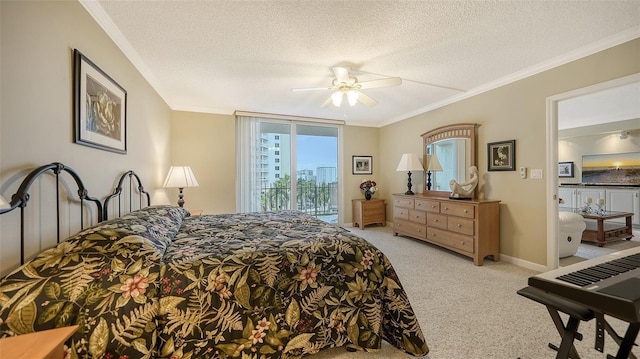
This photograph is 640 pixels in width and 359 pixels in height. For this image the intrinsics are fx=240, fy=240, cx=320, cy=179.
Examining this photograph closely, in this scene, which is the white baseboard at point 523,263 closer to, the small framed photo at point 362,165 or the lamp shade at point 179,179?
the small framed photo at point 362,165

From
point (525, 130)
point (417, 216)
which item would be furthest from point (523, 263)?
point (525, 130)

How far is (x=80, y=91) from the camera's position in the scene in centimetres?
159

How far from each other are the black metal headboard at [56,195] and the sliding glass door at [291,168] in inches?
113

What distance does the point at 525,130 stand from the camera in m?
3.04

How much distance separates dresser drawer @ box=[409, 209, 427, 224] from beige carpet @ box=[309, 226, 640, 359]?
2.72 feet

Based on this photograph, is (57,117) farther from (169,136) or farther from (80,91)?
(169,136)

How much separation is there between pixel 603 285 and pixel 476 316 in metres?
1.32

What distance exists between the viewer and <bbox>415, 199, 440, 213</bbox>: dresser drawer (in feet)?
12.3

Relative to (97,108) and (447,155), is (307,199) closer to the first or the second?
(447,155)

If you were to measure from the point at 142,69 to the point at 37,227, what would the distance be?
213 centimetres

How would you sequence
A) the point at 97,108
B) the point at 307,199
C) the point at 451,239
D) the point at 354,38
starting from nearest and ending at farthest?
1. the point at 97,108
2. the point at 354,38
3. the point at 451,239
4. the point at 307,199

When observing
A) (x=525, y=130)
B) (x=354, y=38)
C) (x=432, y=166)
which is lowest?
(x=432, y=166)

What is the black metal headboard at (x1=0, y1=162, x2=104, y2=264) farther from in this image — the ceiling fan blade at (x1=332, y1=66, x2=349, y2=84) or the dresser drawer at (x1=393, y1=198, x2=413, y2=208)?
the dresser drawer at (x1=393, y1=198, x2=413, y2=208)

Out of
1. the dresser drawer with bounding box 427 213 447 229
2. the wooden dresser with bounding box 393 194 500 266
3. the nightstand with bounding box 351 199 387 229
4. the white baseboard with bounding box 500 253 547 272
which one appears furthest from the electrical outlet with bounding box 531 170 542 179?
the nightstand with bounding box 351 199 387 229
